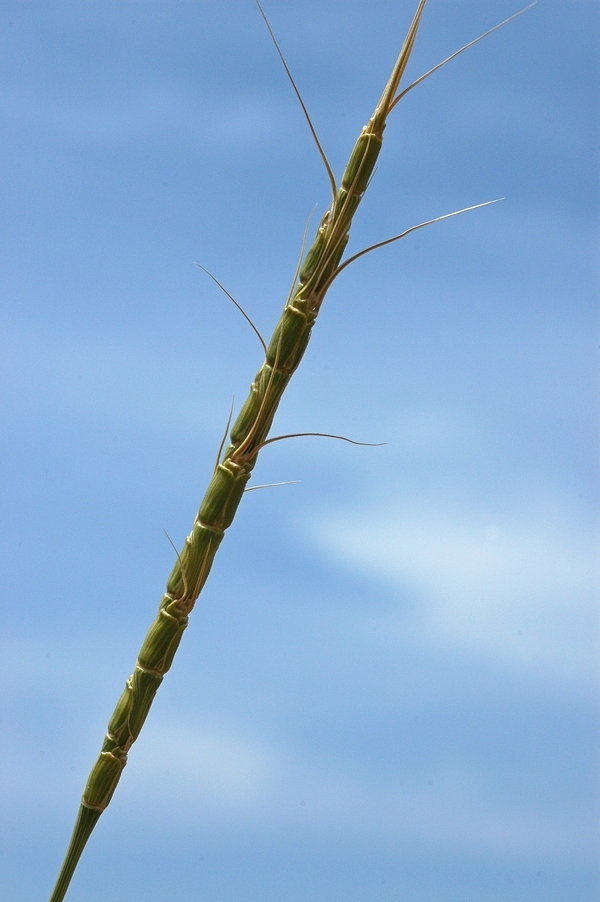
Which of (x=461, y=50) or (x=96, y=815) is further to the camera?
(x=96, y=815)

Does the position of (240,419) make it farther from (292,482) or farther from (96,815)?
(96,815)

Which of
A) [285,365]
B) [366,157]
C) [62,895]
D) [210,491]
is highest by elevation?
[366,157]

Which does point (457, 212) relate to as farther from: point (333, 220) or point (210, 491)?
point (210, 491)

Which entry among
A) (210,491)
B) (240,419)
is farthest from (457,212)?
(210,491)

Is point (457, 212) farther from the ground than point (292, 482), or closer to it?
farther from the ground

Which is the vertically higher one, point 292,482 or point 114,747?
point 292,482

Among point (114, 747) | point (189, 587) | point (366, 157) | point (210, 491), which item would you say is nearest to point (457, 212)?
point (366, 157)
